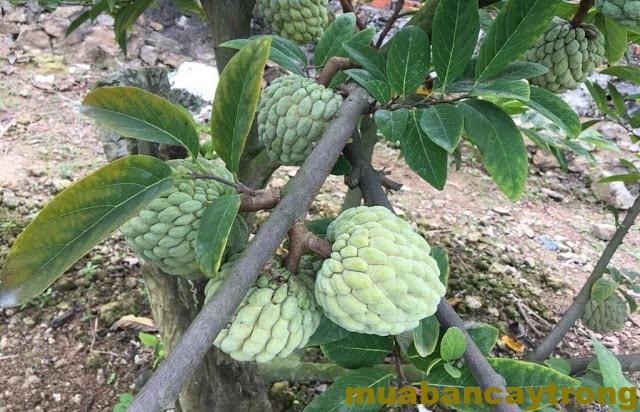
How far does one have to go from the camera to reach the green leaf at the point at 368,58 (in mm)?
824

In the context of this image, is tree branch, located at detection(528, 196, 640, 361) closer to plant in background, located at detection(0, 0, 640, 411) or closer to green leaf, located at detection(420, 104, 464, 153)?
plant in background, located at detection(0, 0, 640, 411)

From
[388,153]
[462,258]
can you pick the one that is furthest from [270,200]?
[388,153]

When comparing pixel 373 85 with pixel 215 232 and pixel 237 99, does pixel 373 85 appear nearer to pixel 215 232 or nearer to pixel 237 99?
pixel 237 99

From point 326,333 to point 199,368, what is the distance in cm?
54

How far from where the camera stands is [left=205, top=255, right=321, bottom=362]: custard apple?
610 millimetres

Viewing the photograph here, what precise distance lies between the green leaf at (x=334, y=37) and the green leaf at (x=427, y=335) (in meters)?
0.55

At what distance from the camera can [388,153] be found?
3.49m

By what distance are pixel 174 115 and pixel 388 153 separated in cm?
295

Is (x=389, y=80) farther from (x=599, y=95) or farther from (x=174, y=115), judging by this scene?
(x=599, y=95)

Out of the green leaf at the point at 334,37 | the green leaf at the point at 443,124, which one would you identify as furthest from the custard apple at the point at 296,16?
the green leaf at the point at 443,124

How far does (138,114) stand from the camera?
2.00 feet

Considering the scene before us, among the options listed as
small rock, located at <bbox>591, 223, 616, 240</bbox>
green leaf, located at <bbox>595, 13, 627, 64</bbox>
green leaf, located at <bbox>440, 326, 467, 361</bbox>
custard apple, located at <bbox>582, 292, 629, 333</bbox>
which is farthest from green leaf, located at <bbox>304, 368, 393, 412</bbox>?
small rock, located at <bbox>591, 223, 616, 240</bbox>

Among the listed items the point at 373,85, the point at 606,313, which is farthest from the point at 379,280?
the point at 606,313

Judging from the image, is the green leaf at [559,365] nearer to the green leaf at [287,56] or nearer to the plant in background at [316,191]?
the plant in background at [316,191]
